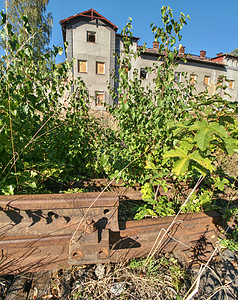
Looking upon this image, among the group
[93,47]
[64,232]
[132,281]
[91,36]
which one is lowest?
[132,281]

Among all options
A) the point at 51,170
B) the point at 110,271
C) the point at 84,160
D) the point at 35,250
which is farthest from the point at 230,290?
the point at 84,160

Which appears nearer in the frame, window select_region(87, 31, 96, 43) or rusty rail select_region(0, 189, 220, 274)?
rusty rail select_region(0, 189, 220, 274)

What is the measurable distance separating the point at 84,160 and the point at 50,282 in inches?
61.9

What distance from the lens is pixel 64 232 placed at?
1354mm

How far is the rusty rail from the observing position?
1213 mm

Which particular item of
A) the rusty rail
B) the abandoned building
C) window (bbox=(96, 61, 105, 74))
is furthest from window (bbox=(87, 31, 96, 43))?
the rusty rail

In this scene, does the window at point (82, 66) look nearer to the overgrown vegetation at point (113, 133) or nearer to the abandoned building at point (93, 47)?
the abandoned building at point (93, 47)

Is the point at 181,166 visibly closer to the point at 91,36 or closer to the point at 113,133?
the point at 113,133

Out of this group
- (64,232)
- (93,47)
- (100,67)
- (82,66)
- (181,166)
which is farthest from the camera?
(100,67)

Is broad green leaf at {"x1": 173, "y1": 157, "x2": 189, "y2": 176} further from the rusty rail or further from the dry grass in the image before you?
the dry grass

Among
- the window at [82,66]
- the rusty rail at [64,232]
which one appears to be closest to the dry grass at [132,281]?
the rusty rail at [64,232]

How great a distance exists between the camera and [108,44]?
57.8ft

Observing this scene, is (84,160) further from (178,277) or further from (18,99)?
(178,277)

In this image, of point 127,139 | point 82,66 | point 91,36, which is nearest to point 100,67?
point 82,66
